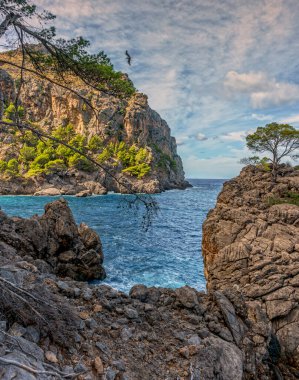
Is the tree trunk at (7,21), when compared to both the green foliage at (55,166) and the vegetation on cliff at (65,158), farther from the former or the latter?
the green foliage at (55,166)

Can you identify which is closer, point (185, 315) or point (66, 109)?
point (185, 315)

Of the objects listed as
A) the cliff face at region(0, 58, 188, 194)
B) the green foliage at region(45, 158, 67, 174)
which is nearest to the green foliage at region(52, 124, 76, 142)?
the cliff face at region(0, 58, 188, 194)

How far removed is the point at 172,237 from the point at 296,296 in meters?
24.3

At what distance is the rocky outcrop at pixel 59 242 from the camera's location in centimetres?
1773

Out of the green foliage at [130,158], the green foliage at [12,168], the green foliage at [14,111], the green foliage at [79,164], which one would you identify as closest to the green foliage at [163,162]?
the green foliage at [130,158]

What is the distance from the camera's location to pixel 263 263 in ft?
46.9

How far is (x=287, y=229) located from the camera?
1691 cm

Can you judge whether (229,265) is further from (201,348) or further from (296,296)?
(201,348)

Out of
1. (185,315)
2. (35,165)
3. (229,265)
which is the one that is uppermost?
(35,165)

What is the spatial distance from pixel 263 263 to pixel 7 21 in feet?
49.8

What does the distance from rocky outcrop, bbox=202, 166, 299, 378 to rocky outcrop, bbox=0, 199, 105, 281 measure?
9593mm

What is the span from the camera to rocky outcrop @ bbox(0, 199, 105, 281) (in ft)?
58.2

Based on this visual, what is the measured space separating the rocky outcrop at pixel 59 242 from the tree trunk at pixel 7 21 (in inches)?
561

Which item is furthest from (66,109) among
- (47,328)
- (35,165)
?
(47,328)
